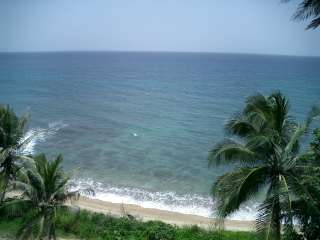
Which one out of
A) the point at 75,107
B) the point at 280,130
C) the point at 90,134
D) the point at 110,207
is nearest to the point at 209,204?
the point at 110,207

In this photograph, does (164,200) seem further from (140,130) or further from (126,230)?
(140,130)

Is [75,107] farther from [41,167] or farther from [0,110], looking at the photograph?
[41,167]

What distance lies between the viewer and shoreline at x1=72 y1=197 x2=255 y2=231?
26.9 metres

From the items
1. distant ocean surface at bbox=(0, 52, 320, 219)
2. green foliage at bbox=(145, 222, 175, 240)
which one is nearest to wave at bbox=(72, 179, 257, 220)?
distant ocean surface at bbox=(0, 52, 320, 219)

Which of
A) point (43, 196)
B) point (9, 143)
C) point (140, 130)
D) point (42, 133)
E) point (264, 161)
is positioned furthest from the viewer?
point (140, 130)

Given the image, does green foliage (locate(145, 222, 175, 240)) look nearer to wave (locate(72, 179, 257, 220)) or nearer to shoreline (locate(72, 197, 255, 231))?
shoreline (locate(72, 197, 255, 231))

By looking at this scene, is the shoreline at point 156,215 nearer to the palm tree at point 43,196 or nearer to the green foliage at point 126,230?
the green foliage at point 126,230

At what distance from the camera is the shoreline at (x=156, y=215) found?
26.9 metres

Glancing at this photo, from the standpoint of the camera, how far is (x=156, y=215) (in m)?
29.0

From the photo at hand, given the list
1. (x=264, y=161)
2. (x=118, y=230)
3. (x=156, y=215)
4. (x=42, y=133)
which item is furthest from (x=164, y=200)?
(x=42, y=133)

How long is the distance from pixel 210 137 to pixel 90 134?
15.6m

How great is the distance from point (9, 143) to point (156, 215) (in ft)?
42.8

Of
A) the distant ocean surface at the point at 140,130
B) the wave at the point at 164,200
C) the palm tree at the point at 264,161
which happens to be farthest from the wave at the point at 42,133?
the palm tree at the point at 264,161

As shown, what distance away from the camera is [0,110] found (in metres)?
21.3
